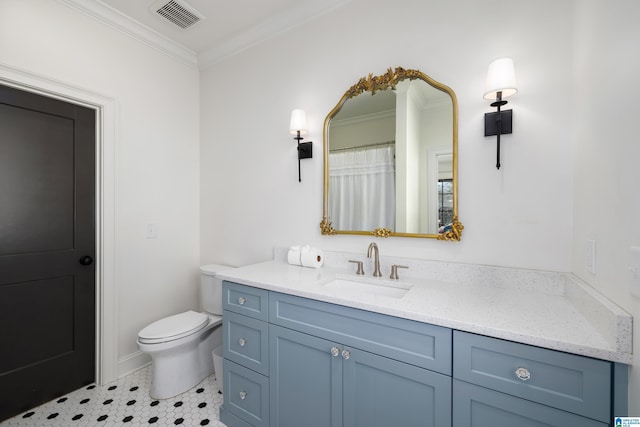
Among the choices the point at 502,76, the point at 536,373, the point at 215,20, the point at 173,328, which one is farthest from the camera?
the point at 215,20

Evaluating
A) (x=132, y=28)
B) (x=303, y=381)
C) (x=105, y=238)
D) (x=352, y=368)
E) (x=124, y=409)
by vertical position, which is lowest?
(x=124, y=409)

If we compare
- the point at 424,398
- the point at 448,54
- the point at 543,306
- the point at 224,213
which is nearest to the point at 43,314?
the point at 224,213

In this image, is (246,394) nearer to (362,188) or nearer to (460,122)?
(362,188)

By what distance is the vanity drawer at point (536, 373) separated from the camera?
2.61 feet

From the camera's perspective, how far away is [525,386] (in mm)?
877

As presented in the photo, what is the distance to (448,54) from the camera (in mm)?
1532

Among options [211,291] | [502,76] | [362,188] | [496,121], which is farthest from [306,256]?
[502,76]

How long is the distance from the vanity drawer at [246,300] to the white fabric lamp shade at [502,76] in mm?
1522

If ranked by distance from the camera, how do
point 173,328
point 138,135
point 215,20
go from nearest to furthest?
1. point 173,328
2. point 215,20
3. point 138,135

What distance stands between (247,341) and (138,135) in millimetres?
1881

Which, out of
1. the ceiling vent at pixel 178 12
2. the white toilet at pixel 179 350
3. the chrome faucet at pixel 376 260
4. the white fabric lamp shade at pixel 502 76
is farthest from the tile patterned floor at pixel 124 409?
the ceiling vent at pixel 178 12

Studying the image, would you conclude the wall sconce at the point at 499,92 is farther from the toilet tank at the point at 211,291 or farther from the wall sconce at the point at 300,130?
the toilet tank at the point at 211,291

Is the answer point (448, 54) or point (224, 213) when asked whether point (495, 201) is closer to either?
point (448, 54)

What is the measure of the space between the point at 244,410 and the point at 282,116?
2.00 metres
